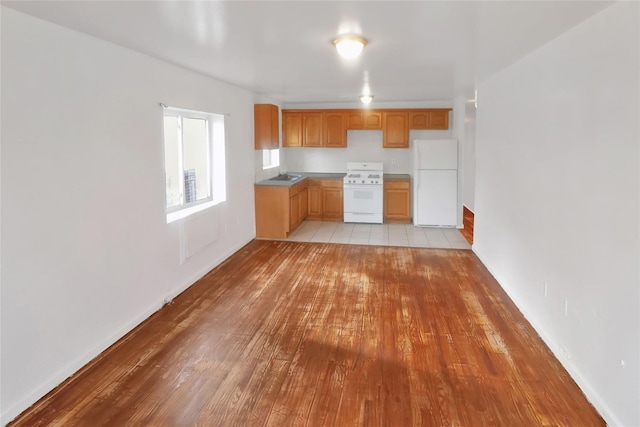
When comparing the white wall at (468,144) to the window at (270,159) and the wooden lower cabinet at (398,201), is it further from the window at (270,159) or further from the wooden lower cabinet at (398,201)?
the window at (270,159)

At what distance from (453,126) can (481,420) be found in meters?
6.56

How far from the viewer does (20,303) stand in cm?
256

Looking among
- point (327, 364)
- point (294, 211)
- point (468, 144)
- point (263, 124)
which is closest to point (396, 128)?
point (468, 144)

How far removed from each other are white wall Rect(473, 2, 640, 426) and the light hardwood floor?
0.87ft

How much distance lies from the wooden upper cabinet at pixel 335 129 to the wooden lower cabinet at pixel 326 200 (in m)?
0.80

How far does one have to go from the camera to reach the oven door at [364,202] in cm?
826

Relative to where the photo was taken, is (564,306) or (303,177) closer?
(564,306)

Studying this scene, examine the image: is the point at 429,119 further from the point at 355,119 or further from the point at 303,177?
the point at 303,177

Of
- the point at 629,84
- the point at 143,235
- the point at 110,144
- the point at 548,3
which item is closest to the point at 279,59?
the point at 110,144

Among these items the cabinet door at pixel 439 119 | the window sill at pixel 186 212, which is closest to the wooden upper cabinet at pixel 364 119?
the cabinet door at pixel 439 119

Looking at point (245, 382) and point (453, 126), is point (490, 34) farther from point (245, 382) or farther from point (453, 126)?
point (453, 126)

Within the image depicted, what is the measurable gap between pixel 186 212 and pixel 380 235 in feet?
11.6

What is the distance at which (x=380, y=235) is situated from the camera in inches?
293

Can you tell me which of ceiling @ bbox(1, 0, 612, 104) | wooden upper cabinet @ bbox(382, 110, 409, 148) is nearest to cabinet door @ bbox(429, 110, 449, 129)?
wooden upper cabinet @ bbox(382, 110, 409, 148)
